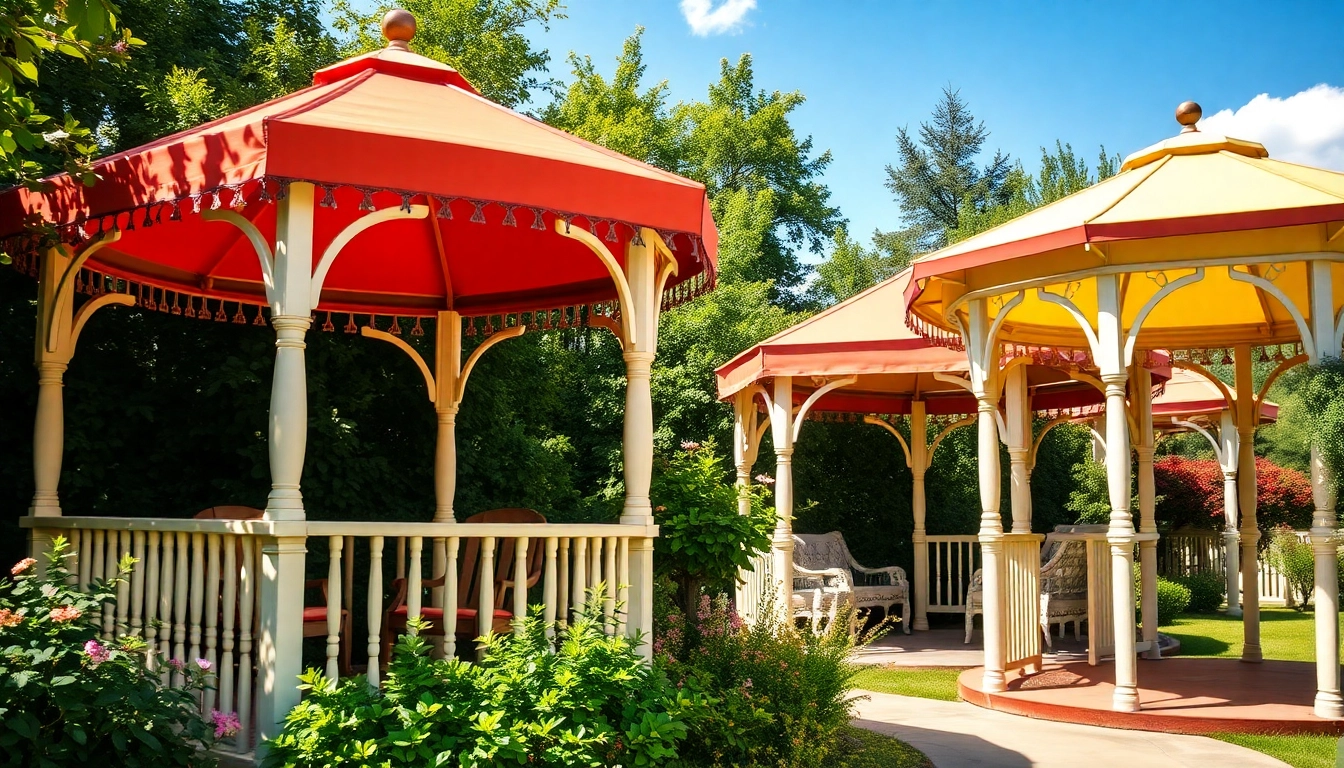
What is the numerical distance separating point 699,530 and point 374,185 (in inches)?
119

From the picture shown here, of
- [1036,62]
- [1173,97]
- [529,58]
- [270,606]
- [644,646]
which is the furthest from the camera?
[1173,97]

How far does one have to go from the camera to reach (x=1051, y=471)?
63.0 ft

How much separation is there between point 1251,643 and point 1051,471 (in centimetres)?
886

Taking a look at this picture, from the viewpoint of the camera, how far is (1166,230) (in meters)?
6.95

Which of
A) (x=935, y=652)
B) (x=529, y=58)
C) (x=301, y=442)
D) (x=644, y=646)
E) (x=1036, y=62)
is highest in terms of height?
(x=1036, y=62)

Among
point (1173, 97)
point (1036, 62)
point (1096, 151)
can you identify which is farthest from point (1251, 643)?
point (1173, 97)

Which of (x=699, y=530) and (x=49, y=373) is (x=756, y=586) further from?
(x=49, y=373)

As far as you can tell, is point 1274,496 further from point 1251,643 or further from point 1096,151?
point 1096,151

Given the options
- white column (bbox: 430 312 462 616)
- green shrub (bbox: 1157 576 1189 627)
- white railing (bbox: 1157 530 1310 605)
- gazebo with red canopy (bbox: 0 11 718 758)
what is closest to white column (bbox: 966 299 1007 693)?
gazebo with red canopy (bbox: 0 11 718 758)

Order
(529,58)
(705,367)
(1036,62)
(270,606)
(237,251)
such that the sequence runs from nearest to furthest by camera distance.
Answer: (270,606) → (237,251) → (705,367) → (529,58) → (1036,62)

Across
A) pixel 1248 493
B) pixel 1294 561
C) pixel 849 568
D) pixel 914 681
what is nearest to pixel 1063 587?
pixel 1248 493

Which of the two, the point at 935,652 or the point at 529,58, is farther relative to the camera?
the point at 529,58

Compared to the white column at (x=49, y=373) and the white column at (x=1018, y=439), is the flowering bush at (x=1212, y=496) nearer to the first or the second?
the white column at (x=1018, y=439)

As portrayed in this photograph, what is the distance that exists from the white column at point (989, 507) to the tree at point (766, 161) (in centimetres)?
2146
